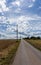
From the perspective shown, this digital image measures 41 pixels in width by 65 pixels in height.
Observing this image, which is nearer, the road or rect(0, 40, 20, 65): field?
the road

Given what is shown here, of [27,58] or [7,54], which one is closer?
[27,58]

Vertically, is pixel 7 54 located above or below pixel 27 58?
below

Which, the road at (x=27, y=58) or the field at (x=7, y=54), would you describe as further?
the field at (x=7, y=54)
